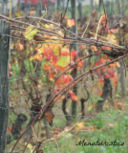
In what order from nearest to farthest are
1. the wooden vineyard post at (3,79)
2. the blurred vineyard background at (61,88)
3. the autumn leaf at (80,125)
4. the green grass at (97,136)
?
1. the wooden vineyard post at (3,79)
2. the green grass at (97,136)
3. the blurred vineyard background at (61,88)
4. the autumn leaf at (80,125)

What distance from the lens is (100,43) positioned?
189 centimetres

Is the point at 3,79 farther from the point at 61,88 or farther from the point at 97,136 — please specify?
the point at 97,136

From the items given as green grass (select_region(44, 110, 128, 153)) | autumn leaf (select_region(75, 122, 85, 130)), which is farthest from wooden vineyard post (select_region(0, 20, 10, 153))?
autumn leaf (select_region(75, 122, 85, 130))

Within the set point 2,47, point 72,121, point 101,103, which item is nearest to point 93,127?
point 72,121

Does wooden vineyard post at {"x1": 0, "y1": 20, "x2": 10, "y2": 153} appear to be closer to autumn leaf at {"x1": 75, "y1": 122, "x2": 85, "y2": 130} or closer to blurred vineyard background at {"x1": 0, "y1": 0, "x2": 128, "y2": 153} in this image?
blurred vineyard background at {"x1": 0, "y1": 0, "x2": 128, "y2": 153}

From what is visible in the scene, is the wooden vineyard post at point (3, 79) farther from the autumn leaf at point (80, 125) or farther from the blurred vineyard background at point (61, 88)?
the autumn leaf at point (80, 125)

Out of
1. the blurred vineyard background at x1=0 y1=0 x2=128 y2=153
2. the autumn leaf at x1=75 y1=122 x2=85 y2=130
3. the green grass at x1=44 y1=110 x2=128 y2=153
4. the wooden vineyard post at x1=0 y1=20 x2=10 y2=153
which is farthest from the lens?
the autumn leaf at x1=75 y1=122 x2=85 y2=130

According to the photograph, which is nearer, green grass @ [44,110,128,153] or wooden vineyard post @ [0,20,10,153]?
wooden vineyard post @ [0,20,10,153]

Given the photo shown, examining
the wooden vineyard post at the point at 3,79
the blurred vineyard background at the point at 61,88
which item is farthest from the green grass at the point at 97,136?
the wooden vineyard post at the point at 3,79

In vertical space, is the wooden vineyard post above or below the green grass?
above

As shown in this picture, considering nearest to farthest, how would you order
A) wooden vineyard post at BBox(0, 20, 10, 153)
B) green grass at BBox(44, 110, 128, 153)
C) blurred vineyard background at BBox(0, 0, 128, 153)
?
1. wooden vineyard post at BBox(0, 20, 10, 153)
2. green grass at BBox(44, 110, 128, 153)
3. blurred vineyard background at BBox(0, 0, 128, 153)

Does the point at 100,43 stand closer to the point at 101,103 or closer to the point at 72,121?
the point at 72,121

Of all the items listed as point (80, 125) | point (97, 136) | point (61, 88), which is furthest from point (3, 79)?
point (80, 125)

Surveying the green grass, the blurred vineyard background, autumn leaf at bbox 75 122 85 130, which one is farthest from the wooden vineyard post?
autumn leaf at bbox 75 122 85 130
